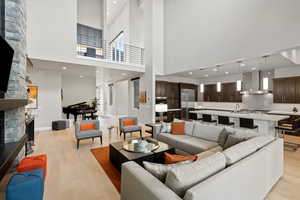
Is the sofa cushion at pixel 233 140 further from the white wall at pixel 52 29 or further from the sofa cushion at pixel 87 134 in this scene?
the white wall at pixel 52 29

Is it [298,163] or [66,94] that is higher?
[66,94]

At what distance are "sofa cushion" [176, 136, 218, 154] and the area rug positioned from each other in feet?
5.06

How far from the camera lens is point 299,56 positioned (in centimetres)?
553

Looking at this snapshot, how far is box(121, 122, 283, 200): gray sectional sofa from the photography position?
1244 mm

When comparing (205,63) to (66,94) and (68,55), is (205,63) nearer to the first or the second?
(68,55)

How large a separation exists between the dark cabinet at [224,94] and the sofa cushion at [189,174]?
769cm

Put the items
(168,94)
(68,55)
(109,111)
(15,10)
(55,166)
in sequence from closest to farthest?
(15,10) → (55,166) → (68,55) → (168,94) → (109,111)

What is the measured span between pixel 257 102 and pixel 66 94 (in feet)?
37.6

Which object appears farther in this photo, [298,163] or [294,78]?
[294,78]

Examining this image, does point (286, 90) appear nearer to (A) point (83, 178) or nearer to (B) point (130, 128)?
(B) point (130, 128)

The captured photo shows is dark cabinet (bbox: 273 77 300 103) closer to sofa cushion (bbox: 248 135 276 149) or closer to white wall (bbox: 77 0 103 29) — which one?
sofa cushion (bbox: 248 135 276 149)

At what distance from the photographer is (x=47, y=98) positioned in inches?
264

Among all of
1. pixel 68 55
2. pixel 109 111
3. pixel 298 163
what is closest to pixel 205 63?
pixel 298 163

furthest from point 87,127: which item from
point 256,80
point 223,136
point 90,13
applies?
point 90,13
